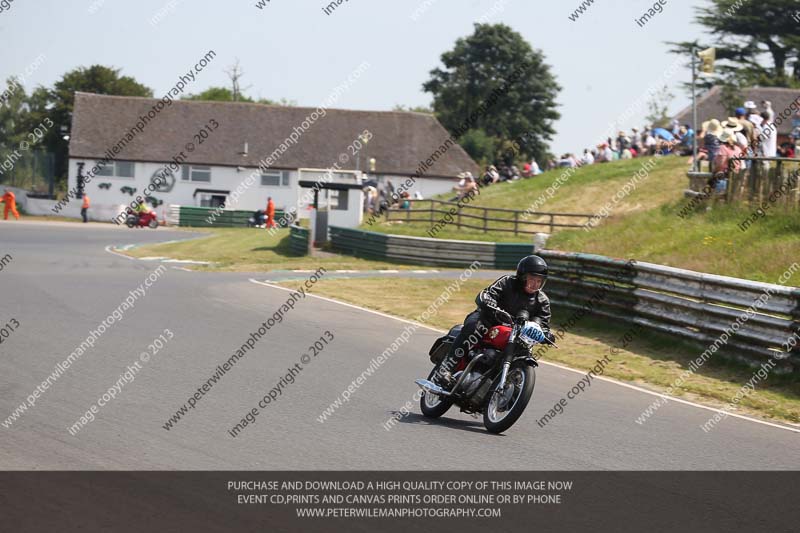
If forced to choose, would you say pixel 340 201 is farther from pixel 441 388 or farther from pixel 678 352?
pixel 441 388

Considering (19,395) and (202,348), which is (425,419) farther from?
(202,348)

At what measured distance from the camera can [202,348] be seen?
46.0 ft

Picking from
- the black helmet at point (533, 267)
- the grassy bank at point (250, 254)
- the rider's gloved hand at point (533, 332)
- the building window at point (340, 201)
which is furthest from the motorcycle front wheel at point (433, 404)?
the building window at point (340, 201)

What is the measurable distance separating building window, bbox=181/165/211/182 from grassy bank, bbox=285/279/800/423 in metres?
52.3

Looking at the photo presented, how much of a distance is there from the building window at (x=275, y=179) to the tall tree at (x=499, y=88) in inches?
703

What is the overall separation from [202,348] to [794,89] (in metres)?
57.5

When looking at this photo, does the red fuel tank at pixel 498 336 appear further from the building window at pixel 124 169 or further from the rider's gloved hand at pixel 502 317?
the building window at pixel 124 169

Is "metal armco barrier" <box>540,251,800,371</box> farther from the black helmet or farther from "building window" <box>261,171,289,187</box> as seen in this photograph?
"building window" <box>261,171,289,187</box>

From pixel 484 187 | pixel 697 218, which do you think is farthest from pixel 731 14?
pixel 697 218

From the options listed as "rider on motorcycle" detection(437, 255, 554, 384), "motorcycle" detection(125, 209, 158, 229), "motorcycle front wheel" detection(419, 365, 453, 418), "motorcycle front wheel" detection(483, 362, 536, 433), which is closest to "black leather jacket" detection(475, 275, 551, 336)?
"rider on motorcycle" detection(437, 255, 554, 384)

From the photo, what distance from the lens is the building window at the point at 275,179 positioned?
73312mm

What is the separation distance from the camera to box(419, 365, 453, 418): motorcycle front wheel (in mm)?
10055

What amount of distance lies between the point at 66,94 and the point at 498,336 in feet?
258

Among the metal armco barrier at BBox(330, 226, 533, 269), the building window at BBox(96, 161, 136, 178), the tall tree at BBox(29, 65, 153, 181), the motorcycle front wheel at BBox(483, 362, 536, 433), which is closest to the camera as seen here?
the motorcycle front wheel at BBox(483, 362, 536, 433)
